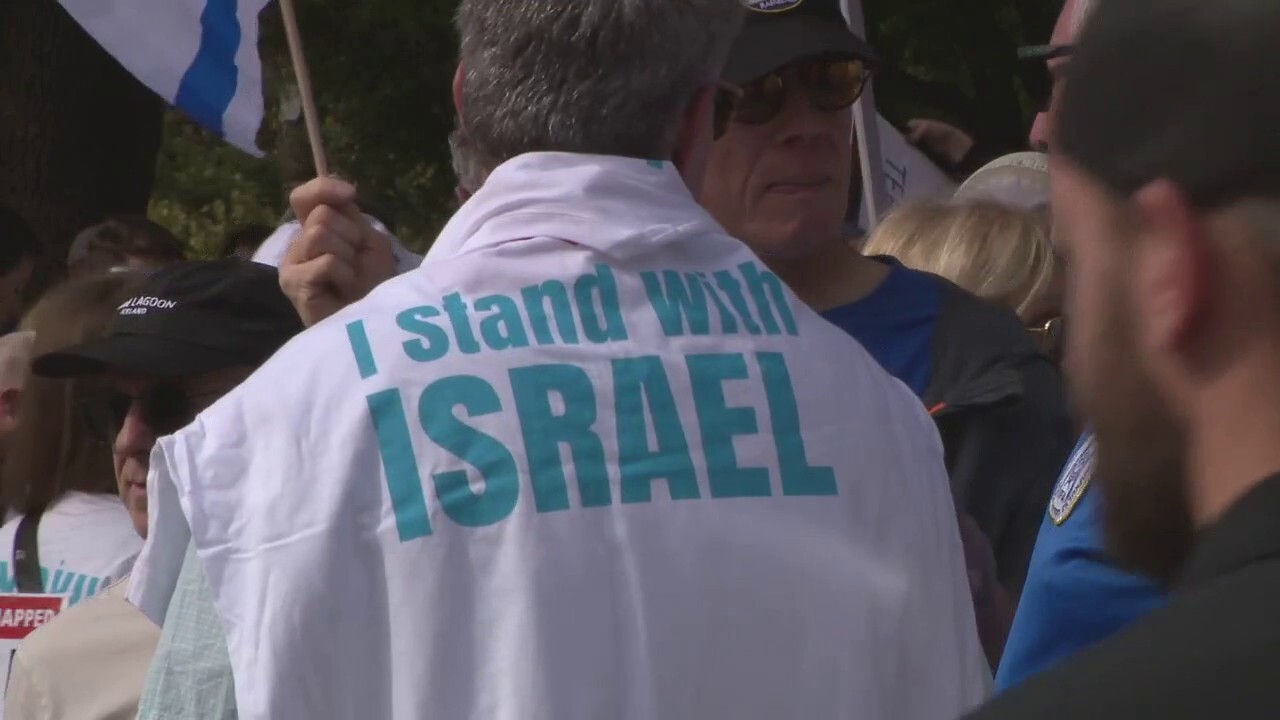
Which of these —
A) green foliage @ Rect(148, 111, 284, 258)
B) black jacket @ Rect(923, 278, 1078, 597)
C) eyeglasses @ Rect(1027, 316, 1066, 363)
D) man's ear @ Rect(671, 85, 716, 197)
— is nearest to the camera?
man's ear @ Rect(671, 85, 716, 197)

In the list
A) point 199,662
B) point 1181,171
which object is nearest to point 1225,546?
point 1181,171

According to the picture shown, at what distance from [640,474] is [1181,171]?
3.23 ft

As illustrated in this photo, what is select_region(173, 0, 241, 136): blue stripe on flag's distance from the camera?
466 centimetres

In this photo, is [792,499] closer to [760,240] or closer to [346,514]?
[346,514]

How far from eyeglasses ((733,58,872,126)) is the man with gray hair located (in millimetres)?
1345

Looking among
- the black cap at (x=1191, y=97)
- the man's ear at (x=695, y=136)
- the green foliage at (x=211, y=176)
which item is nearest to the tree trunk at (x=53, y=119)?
the green foliage at (x=211, y=176)

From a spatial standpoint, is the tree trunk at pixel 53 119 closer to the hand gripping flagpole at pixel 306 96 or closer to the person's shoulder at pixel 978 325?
the hand gripping flagpole at pixel 306 96

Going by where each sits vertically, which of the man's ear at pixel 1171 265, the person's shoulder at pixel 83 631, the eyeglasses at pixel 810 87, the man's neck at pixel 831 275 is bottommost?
the person's shoulder at pixel 83 631

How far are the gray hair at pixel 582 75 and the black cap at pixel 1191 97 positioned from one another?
99 cm

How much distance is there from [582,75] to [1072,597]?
2.54 feet

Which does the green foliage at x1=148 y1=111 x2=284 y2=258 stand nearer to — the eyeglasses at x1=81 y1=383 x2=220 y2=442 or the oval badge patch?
the eyeglasses at x1=81 y1=383 x2=220 y2=442

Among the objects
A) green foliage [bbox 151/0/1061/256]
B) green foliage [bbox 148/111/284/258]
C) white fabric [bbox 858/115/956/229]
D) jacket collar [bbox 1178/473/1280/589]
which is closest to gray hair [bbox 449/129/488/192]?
jacket collar [bbox 1178/473/1280/589]

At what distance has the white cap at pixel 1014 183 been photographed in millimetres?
5531

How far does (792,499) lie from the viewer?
221 cm
